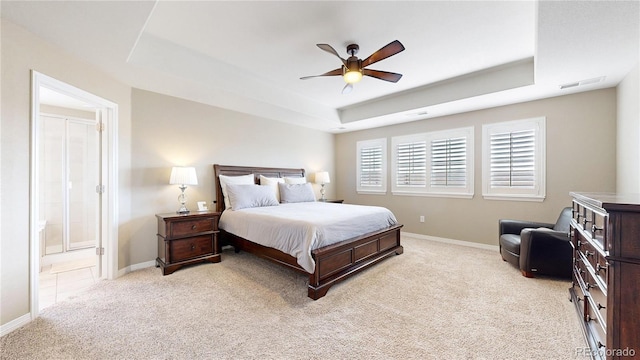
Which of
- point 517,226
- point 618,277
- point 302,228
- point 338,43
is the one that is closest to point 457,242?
point 517,226

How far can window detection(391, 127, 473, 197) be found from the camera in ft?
15.1

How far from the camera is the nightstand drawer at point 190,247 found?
Result: 129 inches

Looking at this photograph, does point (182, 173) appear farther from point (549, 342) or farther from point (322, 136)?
point (549, 342)

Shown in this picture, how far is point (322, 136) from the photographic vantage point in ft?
20.8

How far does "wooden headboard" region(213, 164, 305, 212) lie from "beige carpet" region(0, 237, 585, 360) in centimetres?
145

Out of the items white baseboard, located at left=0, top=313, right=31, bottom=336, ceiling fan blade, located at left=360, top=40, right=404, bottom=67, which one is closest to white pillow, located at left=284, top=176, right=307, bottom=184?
ceiling fan blade, located at left=360, top=40, right=404, bottom=67

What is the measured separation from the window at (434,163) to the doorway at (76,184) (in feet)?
16.2

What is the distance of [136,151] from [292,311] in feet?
9.77

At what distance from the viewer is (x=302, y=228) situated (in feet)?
8.96

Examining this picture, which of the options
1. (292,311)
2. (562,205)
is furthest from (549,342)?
(562,205)

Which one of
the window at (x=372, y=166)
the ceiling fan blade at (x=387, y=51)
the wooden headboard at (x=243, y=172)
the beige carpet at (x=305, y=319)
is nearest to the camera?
the beige carpet at (x=305, y=319)

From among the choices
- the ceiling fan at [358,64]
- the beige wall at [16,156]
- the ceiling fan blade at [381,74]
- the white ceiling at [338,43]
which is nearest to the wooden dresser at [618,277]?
the white ceiling at [338,43]

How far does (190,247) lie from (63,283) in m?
1.39

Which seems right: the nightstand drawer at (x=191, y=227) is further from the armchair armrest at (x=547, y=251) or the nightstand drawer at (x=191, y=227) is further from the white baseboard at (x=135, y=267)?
the armchair armrest at (x=547, y=251)
